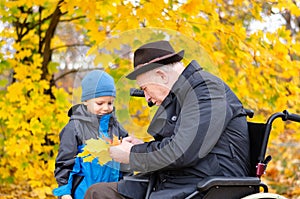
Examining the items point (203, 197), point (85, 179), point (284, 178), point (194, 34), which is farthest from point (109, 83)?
point (284, 178)

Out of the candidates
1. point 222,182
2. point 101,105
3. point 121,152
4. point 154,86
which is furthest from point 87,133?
point 222,182

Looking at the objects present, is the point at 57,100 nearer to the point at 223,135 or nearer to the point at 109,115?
the point at 109,115

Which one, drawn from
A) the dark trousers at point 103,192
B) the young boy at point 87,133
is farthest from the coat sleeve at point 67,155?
the dark trousers at point 103,192

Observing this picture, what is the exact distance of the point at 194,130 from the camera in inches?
81.4

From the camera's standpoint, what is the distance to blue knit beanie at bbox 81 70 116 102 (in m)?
2.63

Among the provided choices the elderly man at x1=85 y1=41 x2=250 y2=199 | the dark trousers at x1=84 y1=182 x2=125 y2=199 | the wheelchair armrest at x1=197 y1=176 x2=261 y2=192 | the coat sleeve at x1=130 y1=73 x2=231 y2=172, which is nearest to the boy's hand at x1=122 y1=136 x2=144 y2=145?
the elderly man at x1=85 y1=41 x2=250 y2=199

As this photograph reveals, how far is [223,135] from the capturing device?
2186mm

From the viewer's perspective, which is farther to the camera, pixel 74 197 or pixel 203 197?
pixel 74 197

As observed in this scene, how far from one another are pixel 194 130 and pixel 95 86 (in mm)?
779

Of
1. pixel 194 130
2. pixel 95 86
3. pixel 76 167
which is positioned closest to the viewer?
pixel 194 130

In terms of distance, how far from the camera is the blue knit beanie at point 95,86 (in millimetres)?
2627

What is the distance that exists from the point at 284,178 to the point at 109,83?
5.43 metres

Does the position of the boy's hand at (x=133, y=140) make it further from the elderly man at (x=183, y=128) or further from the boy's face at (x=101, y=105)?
the boy's face at (x=101, y=105)

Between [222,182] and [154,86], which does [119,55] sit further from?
[222,182]
